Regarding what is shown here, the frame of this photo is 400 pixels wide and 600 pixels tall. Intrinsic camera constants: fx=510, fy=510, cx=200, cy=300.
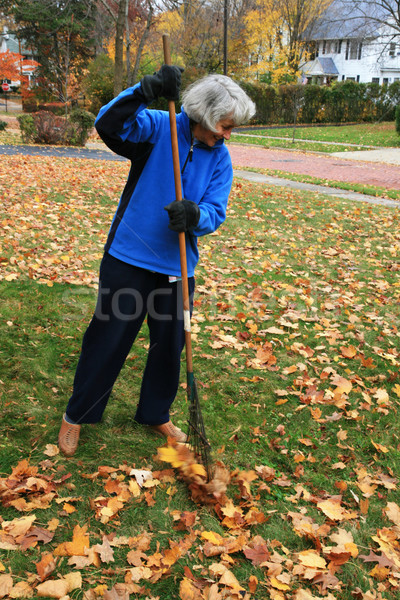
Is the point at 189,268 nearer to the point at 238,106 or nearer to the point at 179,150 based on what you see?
the point at 179,150

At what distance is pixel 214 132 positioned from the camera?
7.73 feet

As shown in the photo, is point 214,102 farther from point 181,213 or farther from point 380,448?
point 380,448

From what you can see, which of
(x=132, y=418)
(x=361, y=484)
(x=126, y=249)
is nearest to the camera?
(x=126, y=249)

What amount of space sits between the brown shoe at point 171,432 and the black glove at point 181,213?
4.33 feet

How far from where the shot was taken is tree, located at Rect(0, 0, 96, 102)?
33156 millimetres

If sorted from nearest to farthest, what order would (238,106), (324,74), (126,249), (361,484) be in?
(238,106) → (126,249) → (361,484) → (324,74)

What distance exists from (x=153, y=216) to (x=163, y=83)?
1.96 ft

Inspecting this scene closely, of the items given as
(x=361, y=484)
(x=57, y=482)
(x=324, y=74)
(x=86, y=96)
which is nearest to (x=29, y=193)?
(x=57, y=482)

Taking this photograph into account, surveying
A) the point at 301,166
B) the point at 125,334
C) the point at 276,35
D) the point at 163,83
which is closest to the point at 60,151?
the point at 301,166

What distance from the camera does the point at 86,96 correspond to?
100 feet

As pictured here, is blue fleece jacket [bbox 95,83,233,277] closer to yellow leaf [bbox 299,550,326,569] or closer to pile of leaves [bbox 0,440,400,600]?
pile of leaves [bbox 0,440,400,600]

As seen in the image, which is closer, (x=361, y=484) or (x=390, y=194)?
(x=361, y=484)

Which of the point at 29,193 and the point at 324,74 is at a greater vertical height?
the point at 324,74

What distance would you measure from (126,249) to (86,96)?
3119 centimetres
